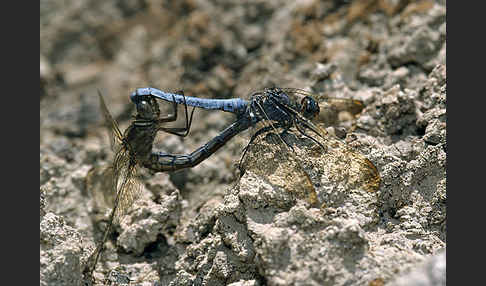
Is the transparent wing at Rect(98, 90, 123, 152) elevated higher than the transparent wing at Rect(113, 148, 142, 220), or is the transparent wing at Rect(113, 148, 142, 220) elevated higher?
the transparent wing at Rect(98, 90, 123, 152)

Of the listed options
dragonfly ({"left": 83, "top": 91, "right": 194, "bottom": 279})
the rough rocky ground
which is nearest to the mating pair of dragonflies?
dragonfly ({"left": 83, "top": 91, "right": 194, "bottom": 279})

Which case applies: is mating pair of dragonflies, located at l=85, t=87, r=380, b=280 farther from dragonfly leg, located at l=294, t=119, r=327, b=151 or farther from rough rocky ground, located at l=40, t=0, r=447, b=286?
rough rocky ground, located at l=40, t=0, r=447, b=286

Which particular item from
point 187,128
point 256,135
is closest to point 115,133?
point 187,128

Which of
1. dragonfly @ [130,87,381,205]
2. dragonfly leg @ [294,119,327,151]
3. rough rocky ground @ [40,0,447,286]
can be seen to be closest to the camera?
rough rocky ground @ [40,0,447,286]

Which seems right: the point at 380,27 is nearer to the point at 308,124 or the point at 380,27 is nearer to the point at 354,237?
the point at 308,124

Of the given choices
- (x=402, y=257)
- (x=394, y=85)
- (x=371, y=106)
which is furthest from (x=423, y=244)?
(x=394, y=85)

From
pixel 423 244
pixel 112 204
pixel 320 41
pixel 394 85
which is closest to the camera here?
pixel 423 244

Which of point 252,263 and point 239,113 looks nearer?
point 252,263

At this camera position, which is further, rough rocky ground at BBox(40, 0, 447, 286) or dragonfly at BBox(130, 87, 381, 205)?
dragonfly at BBox(130, 87, 381, 205)

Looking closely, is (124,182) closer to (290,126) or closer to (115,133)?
(115,133)
